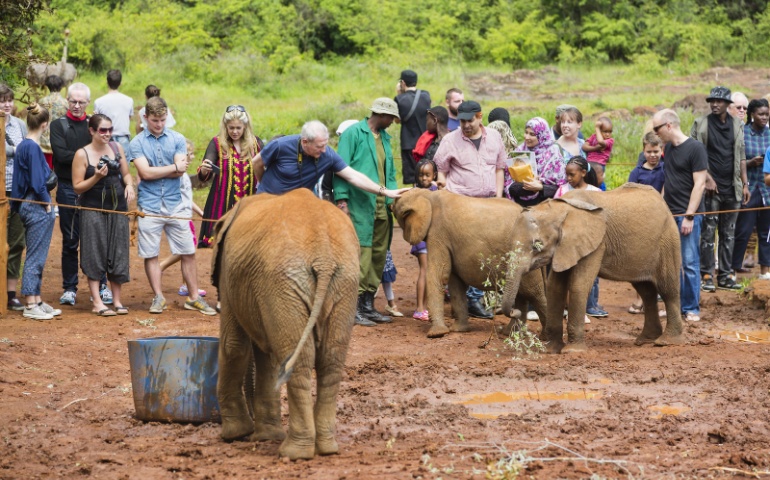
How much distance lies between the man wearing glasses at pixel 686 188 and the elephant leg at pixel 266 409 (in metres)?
5.39

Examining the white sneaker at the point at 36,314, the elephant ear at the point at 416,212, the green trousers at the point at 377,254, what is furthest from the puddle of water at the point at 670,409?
the white sneaker at the point at 36,314

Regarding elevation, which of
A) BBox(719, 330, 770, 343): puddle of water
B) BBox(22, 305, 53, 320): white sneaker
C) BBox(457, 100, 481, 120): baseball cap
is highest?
BBox(457, 100, 481, 120): baseball cap

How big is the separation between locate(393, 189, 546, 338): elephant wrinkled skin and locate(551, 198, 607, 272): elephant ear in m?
0.74

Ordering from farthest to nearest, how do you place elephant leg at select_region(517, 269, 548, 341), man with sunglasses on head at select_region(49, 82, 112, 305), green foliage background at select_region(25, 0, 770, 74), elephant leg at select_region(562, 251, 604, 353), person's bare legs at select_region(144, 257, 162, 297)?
green foliage background at select_region(25, 0, 770, 74), man with sunglasses on head at select_region(49, 82, 112, 305), person's bare legs at select_region(144, 257, 162, 297), elephant leg at select_region(517, 269, 548, 341), elephant leg at select_region(562, 251, 604, 353)

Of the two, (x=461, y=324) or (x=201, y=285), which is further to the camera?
(x=201, y=285)

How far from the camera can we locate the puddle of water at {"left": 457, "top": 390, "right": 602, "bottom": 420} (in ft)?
25.3

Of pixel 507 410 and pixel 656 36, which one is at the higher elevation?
pixel 656 36

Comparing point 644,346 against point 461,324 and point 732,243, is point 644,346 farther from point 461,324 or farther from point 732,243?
point 732,243

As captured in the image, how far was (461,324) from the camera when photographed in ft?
35.4

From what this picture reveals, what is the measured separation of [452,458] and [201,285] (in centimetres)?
756

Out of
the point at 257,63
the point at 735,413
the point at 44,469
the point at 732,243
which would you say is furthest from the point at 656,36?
the point at 44,469

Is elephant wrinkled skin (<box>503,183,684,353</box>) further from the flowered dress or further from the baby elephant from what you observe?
the baby elephant

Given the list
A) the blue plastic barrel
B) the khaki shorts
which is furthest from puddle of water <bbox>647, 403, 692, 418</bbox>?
the khaki shorts

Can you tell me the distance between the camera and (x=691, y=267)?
11266mm
